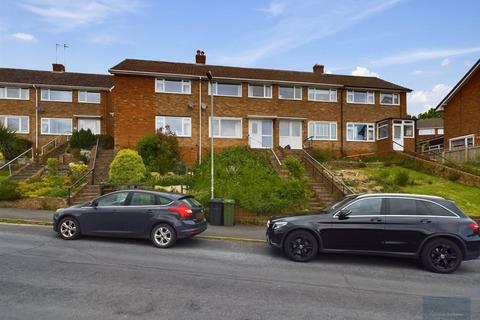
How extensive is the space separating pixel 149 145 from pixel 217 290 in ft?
54.1

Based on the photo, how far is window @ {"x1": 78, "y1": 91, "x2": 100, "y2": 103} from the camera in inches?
1216

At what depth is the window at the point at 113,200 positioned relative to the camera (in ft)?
32.5

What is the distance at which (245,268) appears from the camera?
7.82m

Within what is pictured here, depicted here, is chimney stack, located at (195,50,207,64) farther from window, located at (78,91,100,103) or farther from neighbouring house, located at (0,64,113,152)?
window, located at (78,91,100,103)

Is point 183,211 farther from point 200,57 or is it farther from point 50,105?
point 50,105

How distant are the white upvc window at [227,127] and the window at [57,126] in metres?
12.7

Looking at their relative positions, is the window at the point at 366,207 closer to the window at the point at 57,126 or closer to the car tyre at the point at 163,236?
the car tyre at the point at 163,236

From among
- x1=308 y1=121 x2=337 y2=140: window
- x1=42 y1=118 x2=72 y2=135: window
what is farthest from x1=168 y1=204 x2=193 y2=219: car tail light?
x1=42 y1=118 x2=72 y2=135: window

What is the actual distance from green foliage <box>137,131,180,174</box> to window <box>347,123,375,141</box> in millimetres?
13554

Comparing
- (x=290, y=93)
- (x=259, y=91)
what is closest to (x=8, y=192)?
(x=259, y=91)

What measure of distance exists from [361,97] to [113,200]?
76.9ft

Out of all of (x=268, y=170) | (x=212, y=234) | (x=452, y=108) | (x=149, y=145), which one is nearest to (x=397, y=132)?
(x=452, y=108)

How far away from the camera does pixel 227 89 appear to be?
85.9 ft

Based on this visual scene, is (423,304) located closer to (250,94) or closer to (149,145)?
(149,145)
